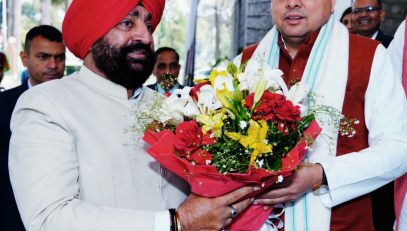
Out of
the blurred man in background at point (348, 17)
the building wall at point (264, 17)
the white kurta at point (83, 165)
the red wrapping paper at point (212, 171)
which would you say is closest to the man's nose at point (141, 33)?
the white kurta at point (83, 165)

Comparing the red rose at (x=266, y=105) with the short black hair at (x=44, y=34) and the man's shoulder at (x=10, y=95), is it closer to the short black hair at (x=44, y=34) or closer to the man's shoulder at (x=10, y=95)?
the man's shoulder at (x=10, y=95)

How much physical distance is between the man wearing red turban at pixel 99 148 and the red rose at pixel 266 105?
0.98 ft

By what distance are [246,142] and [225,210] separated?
340 mm

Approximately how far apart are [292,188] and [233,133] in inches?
18.3

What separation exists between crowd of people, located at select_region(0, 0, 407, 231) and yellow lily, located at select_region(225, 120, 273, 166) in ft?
0.83

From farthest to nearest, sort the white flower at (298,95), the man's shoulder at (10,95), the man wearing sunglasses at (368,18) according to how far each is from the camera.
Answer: the man wearing sunglasses at (368,18) < the man's shoulder at (10,95) < the white flower at (298,95)

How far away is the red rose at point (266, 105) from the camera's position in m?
1.86

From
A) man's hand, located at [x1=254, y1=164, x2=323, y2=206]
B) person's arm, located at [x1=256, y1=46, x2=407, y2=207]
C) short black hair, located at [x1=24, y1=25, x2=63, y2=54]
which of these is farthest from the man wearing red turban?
short black hair, located at [x1=24, y1=25, x2=63, y2=54]

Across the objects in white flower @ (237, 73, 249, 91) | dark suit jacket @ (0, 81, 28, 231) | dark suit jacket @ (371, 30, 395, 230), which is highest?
white flower @ (237, 73, 249, 91)

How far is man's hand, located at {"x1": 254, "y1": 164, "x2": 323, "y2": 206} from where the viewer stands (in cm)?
211

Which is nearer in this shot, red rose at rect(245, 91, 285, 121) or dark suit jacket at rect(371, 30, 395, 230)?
red rose at rect(245, 91, 285, 121)

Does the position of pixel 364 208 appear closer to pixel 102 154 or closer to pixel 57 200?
pixel 102 154

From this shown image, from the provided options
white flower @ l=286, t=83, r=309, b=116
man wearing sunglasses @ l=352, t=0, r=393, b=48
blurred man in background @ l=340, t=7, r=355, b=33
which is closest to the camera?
white flower @ l=286, t=83, r=309, b=116

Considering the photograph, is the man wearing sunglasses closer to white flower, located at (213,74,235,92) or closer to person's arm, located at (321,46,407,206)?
person's arm, located at (321,46,407,206)
